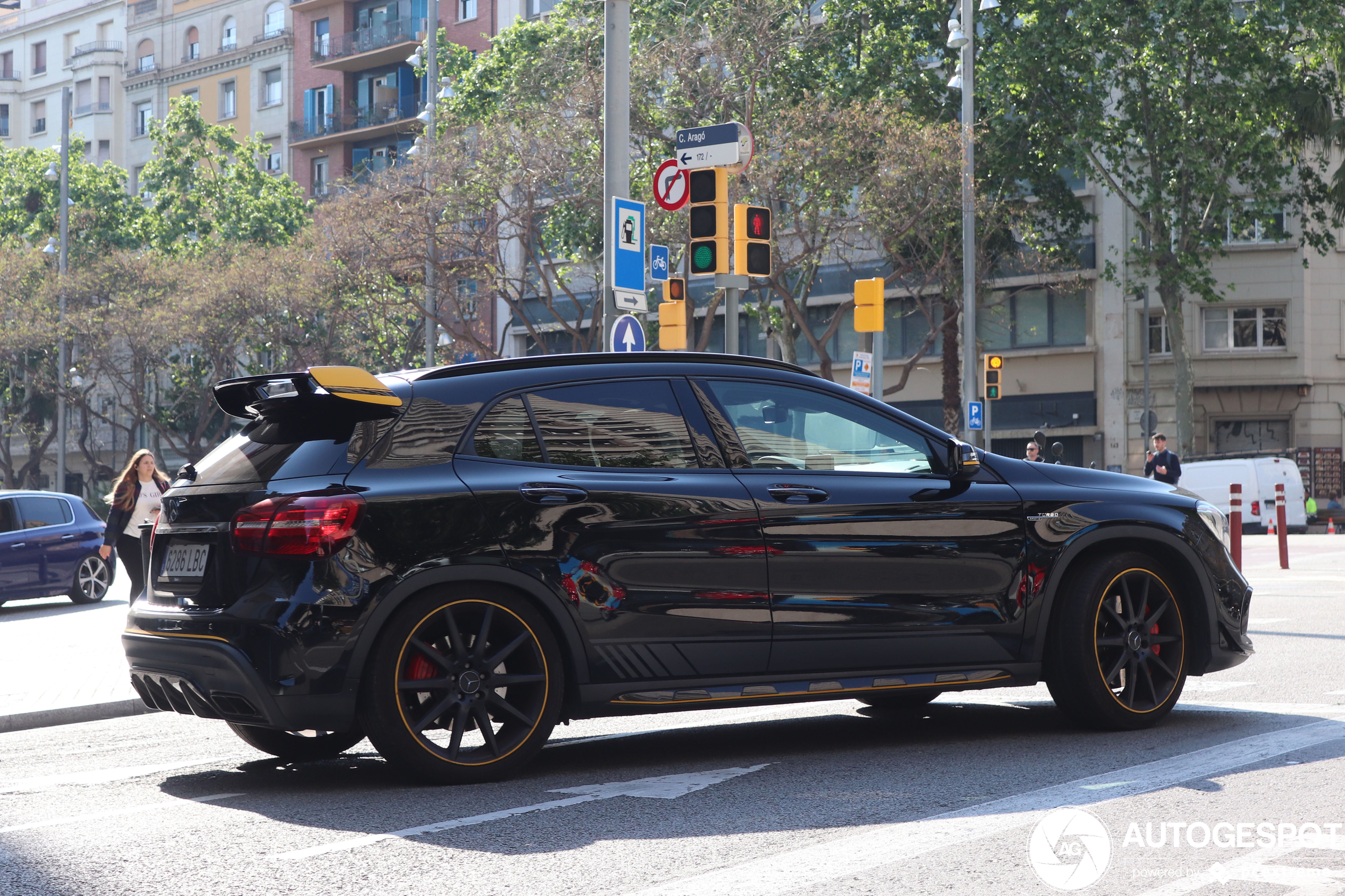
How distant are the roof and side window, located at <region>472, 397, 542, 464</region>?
0.65 feet

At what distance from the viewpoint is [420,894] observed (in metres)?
4.34

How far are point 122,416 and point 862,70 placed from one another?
40635mm

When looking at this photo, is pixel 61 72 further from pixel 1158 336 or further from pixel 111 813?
pixel 111 813

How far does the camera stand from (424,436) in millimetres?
6000

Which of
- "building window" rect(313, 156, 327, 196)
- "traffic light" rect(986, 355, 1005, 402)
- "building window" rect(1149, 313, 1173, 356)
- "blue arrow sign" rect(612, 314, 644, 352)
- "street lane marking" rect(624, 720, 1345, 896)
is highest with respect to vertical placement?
"building window" rect(313, 156, 327, 196)

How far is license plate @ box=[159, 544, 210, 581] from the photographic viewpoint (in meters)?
5.95

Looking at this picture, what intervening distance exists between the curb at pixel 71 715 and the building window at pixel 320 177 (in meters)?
55.6

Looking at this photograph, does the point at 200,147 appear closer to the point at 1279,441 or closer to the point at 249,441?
the point at 1279,441

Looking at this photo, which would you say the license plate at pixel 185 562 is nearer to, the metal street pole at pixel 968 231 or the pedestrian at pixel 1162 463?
the pedestrian at pixel 1162 463

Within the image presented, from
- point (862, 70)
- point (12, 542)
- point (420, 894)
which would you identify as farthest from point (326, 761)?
point (862, 70)

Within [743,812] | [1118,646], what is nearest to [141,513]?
[1118,646]

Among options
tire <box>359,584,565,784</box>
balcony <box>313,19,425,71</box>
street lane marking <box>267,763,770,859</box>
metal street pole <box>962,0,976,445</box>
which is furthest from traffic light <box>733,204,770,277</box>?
balcony <box>313,19,425,71</box>

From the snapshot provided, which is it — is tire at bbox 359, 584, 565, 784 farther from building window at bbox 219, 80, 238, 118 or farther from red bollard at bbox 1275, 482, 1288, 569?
building window at bbox 219, 80, 238, 118

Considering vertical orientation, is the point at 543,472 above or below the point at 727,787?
above
